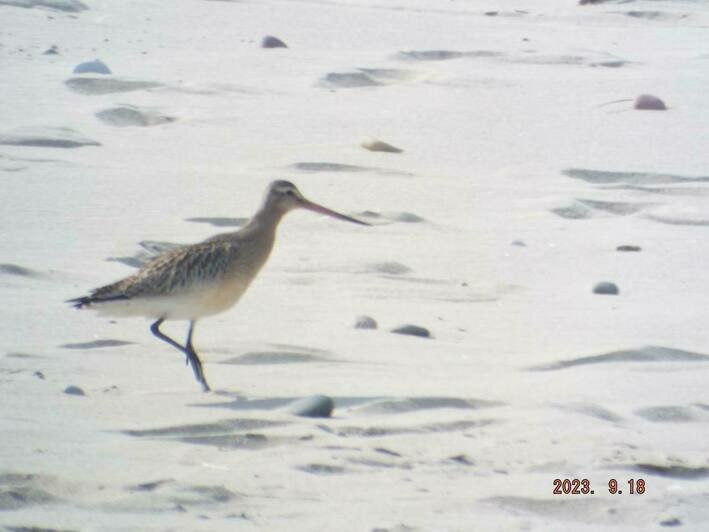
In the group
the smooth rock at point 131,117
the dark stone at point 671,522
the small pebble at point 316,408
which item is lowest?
the smooth rock at point 131,117

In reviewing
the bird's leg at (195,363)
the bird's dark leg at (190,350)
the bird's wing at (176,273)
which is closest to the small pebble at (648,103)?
the bird's wing at (176,273)

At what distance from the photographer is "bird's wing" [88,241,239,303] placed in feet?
19.0

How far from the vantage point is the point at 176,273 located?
590 cm

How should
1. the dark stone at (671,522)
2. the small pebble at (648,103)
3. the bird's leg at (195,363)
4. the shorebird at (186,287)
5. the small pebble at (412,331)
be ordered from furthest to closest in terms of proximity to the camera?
the small pebble at (648,103) < the small pebble at (412,331) < the shorebird at (186,287) < the bird's leg at (195,363) < the dark stone at (671,522)

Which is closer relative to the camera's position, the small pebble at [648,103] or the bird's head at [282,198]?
the bird's head at [282,198]

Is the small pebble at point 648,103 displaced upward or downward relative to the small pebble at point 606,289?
upward

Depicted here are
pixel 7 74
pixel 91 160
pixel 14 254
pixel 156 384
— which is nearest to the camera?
pixel 156 384

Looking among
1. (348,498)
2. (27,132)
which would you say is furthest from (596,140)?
(348,498)

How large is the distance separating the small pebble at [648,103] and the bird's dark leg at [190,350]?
534 cm

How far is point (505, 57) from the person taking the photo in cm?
1216

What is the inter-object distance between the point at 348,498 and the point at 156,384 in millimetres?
1455

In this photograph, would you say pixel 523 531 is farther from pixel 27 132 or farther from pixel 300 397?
pixel 27 132

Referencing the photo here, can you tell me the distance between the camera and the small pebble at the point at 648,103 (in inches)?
411
